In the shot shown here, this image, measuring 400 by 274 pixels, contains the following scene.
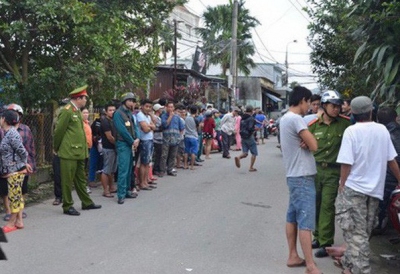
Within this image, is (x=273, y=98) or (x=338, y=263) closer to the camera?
(x=338, y=263)

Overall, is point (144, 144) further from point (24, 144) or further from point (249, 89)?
point (249, 89)

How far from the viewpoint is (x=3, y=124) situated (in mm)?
7293

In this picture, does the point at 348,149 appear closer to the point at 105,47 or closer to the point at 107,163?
the point at 107,163

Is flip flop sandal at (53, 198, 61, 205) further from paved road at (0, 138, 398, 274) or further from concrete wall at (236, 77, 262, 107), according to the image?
concrete wall at (236, 77, 262, 107)

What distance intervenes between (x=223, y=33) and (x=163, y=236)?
34.1 m

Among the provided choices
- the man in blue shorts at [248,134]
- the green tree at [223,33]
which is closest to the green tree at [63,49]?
the man in blue shorts at [248,134]

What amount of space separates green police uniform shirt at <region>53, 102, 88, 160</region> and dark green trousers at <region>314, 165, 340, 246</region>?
153 inches

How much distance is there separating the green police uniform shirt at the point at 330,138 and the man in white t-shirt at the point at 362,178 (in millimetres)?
727

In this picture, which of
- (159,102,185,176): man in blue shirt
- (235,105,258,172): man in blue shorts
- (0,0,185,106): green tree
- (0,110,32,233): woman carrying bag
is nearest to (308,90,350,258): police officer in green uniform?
(0,110,32,233): woman carrying bag

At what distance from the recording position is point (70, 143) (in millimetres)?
8031

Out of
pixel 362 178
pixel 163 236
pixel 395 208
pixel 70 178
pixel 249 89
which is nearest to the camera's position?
pixel 362 178

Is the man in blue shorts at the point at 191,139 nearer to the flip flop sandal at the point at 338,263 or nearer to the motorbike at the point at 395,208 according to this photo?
the flip flop sandal at the point at 338,263

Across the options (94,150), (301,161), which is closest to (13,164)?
(94,150)

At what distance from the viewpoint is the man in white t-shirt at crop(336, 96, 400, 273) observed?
16.9 ft
